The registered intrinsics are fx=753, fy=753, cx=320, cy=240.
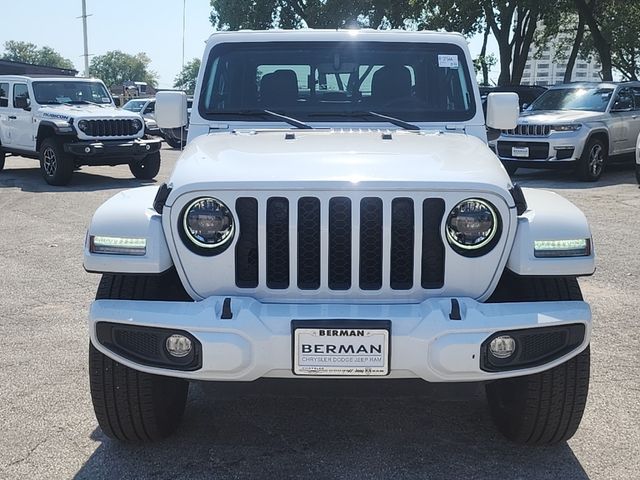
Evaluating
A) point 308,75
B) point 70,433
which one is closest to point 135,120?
point 308,75

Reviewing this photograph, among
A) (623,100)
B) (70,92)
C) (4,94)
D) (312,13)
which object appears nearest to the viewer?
(623,100)

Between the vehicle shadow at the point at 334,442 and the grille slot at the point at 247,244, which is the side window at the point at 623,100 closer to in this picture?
the vehicle shadow at the point at 334,442

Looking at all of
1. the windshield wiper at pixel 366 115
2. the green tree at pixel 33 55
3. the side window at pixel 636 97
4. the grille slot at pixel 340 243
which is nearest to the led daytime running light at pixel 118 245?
the grille slot at pixel 340 243

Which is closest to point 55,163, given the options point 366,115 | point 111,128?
point 111,128

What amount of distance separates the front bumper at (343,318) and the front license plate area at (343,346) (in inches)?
1.0

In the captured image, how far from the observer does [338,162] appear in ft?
10.6

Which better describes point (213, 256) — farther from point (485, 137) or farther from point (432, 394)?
point (485, 137)

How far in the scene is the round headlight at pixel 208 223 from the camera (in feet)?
9.85

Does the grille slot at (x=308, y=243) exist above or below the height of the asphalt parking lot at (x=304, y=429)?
above

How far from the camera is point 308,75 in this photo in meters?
4.39

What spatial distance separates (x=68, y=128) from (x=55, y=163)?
0.67 meters

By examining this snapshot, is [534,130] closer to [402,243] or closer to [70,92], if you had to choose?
[70,92]

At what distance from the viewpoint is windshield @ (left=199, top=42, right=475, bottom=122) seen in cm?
434

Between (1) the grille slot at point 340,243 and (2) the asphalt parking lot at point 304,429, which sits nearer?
(1) the grille slot at point 340,243
